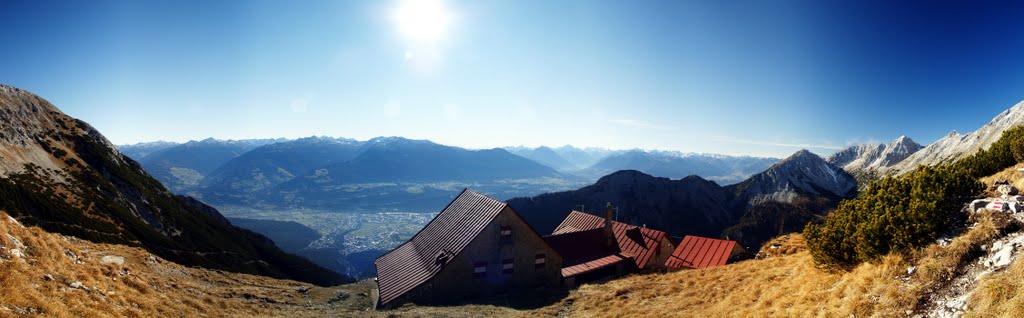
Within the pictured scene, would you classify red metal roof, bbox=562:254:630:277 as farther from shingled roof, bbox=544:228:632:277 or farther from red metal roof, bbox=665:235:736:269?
red metal roof, bbox=665:235:736:269

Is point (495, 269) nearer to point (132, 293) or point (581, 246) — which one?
point (581, 246)

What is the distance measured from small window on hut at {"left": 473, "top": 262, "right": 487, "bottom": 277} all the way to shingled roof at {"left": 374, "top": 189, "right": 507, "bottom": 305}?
218 cm

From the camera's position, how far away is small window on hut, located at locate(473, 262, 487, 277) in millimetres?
35750

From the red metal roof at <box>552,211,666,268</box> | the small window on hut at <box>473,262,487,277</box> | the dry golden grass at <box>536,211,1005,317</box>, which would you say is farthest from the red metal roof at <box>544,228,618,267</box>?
the dry golden grass at <box>536,211,1005,317</box>

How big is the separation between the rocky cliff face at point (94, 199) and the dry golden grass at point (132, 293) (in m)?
53.3

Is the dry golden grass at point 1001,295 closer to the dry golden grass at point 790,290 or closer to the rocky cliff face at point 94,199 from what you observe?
the dry golden grass at point 790,290

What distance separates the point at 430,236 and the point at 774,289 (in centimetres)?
3326

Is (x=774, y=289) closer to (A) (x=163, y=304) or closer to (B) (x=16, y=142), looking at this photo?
(A) (x=163, y=304)

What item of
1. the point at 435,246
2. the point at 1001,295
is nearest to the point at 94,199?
the point at 435,246

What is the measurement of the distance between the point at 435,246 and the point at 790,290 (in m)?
30.5

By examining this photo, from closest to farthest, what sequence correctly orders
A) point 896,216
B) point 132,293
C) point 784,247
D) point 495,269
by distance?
point 896,216
point 132,293
point 784,247
point 495,269

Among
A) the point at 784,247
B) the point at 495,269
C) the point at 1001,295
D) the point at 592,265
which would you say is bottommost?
the point at 592,265

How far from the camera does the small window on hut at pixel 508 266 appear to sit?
3703 cm

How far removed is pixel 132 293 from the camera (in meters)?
21.1
